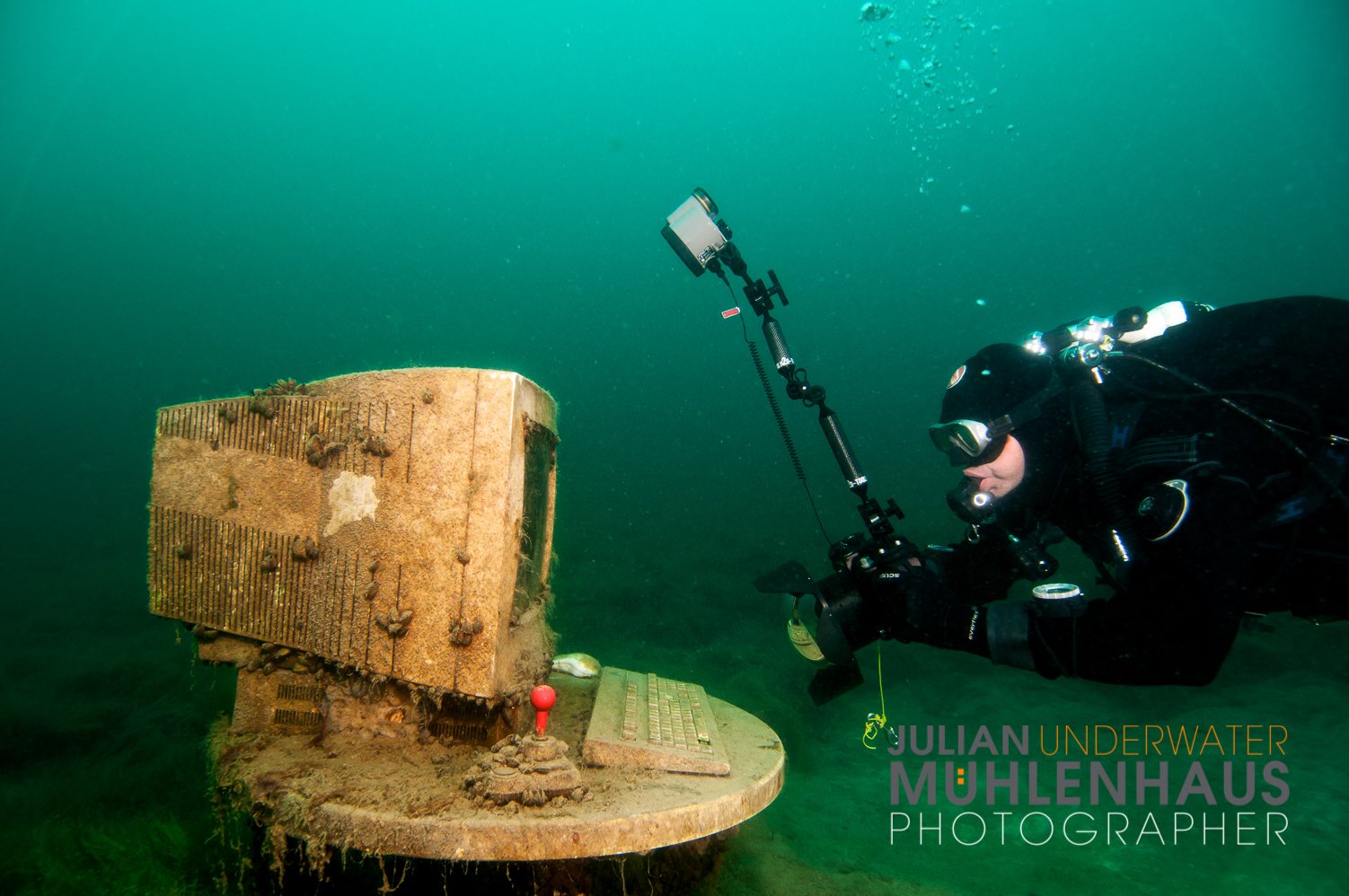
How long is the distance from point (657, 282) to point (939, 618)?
10098 cm

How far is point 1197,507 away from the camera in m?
1.91

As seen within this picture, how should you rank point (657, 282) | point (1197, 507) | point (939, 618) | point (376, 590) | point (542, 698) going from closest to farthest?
1. point (1197, 507)
2. point (542, 698)
3. point (376, 590)
4. point (939, 618)
5. point (657, 282)

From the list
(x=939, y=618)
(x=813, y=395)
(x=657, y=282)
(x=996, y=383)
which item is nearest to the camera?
(x=939, y=618)

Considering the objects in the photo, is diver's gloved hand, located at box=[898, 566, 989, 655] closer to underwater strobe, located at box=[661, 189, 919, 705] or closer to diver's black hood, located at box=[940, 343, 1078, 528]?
underwater strobe, located at box=[661, 189, 919, 705]

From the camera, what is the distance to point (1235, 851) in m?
3.71

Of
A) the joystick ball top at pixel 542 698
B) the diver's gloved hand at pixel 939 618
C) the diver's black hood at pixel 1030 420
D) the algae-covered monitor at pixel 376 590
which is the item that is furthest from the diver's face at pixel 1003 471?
the joystick ball top at pixel 542 698

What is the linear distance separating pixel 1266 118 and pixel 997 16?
33414mm

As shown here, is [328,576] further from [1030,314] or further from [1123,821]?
[1030,314]

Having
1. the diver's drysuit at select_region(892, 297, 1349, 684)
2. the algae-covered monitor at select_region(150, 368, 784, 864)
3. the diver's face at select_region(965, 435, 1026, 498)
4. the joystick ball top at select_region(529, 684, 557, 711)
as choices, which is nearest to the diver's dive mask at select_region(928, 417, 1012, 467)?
the diver's face at select_region(965, 435, 1026, 498)

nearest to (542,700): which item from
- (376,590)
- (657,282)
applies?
(376,590)

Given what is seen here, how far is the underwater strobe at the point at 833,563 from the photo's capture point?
2.63 metres

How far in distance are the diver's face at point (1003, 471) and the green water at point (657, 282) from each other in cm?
281

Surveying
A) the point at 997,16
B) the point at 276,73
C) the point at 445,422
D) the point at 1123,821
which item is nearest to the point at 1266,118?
the point at 997,16

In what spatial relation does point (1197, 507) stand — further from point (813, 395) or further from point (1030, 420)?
Answer: point (813, 395)
